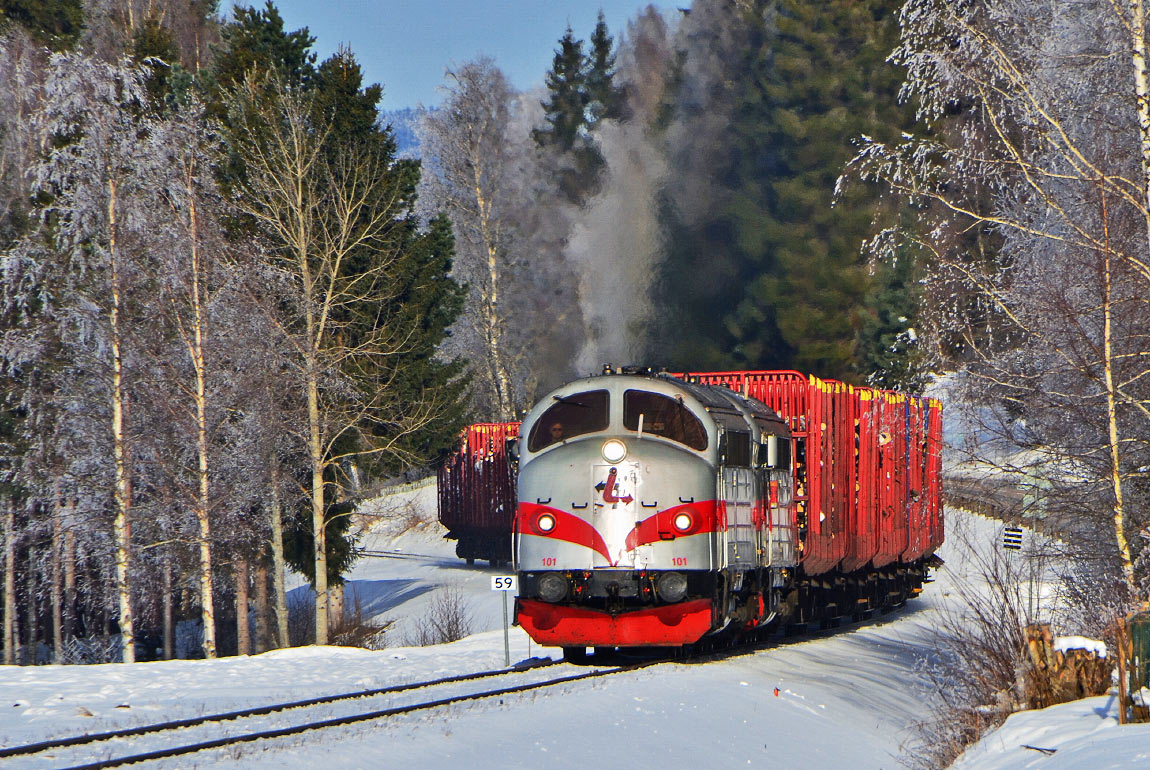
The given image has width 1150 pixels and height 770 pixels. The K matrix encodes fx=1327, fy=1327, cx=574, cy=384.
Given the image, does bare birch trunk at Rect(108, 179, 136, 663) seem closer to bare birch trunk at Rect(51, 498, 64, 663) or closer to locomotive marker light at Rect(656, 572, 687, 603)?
bare birch trunk at Rect(51, 498, 64, 663)

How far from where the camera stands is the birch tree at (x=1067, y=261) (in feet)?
46.1

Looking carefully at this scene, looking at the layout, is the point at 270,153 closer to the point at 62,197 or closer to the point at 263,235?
the point at 263,235

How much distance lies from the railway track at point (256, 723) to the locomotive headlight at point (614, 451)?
7.92 feet

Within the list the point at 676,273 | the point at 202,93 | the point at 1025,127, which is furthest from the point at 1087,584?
the point at 676,273

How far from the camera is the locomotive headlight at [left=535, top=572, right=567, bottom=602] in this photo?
14789mm

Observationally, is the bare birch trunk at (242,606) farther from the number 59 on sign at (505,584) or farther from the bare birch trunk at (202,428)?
the number 59 on sign at (505,584)

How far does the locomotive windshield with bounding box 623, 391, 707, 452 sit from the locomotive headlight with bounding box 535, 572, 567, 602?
1.90 meters

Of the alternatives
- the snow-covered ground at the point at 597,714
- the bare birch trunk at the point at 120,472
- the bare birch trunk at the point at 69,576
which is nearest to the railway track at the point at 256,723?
the snow-covered ground at the point at 597,714

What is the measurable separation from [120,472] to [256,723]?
43.3 feet

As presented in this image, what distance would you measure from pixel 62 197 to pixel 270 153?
4052 millimetres

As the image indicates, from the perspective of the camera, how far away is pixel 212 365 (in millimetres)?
24547

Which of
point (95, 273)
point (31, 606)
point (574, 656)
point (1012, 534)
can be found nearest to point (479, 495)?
point (31, 606)

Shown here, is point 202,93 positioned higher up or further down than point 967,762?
higher up

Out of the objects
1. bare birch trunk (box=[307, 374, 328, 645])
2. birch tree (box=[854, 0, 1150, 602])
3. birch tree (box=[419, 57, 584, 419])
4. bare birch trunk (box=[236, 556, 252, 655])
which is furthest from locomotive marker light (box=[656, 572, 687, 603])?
birch tree (box=[419, 57, 584, 419])
